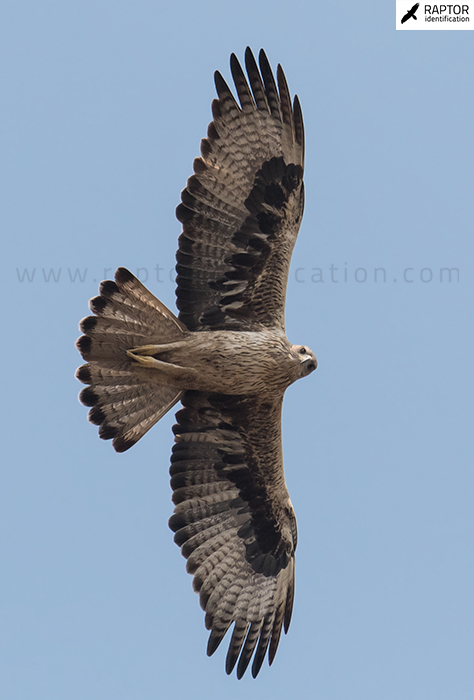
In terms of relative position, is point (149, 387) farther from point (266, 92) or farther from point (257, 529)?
point (266, 92)

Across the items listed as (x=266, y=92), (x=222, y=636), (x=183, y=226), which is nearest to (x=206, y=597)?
(x=222, y=636)

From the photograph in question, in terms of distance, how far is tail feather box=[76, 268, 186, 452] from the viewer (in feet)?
28.5

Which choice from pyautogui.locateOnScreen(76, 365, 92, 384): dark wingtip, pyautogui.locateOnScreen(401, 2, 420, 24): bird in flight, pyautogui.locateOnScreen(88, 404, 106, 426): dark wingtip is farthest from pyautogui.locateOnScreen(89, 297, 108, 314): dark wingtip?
pyautogui.locateOnScreen(401, 2, 420, 24): bird in flight

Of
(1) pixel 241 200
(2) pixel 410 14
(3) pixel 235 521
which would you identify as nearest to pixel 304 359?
(1) pixel 241 200

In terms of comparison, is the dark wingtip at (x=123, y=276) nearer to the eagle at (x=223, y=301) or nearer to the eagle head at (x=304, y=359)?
the eagle at (x=223, y=301)

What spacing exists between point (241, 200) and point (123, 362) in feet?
5.42

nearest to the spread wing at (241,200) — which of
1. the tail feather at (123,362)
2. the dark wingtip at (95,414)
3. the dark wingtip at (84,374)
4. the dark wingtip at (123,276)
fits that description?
the tail feather at (123,362)

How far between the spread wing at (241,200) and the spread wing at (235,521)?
1.06 metres

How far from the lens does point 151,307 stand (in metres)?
8.76

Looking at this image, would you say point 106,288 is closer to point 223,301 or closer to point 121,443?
point 223,301

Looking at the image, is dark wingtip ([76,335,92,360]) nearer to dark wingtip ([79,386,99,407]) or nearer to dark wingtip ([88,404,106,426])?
dark wingtip ([79,386,99,407])

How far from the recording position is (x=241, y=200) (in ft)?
29.2

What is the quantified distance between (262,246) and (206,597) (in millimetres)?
3141

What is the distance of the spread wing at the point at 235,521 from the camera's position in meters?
9.48
